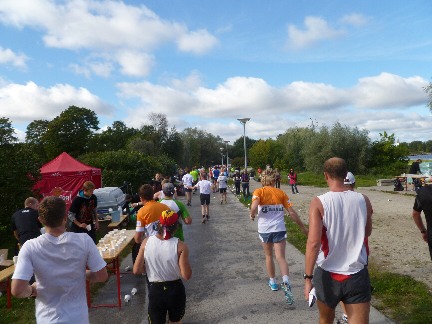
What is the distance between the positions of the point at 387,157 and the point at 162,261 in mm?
42317

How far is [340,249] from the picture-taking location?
2984 mm

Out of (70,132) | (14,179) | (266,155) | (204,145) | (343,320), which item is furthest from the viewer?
(204,145)

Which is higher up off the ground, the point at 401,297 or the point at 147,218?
the point at 147,218

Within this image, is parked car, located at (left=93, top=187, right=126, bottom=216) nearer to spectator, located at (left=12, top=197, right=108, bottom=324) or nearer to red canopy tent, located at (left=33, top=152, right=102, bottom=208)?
red canopy tent, located at (left=33, top=152, right=102, bottom=208)

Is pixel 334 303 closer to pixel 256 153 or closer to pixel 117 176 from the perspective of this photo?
pixel 117 176

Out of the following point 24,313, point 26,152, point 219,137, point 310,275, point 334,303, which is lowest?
point 24,313

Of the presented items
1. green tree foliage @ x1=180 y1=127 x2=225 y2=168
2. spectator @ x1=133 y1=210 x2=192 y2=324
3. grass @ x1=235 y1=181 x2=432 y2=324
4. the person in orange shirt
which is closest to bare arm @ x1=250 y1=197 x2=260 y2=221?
the person in orange shirt

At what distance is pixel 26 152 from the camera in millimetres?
11508

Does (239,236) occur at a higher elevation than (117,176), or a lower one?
lower

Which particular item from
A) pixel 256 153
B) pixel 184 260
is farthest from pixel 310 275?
pixel 256 153

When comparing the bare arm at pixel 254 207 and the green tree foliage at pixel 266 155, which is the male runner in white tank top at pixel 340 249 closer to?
the bare arm at pixel 254 207

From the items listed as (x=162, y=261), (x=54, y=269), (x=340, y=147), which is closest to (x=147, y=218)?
(x=162, y=261)

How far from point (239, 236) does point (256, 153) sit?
44.7m

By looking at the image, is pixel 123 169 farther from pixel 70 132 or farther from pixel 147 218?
pixel 70 132
